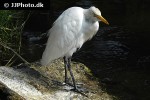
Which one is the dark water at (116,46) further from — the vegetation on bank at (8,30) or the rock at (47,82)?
the vegetation on bank at (8,30)

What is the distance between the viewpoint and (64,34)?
5535 mm

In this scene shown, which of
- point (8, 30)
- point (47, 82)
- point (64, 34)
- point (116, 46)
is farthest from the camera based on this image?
point (116, 46)

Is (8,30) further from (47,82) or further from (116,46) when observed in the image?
(116,46)

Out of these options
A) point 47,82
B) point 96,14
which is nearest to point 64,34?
point 96,14

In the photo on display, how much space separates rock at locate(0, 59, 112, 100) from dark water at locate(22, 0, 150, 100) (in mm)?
369

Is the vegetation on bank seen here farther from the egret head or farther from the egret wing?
the egret head

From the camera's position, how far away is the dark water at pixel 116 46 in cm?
681

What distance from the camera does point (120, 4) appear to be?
10.9m

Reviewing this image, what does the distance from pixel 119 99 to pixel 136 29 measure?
3.76 metres

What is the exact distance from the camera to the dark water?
22.3 ft

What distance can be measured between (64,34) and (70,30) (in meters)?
0.10

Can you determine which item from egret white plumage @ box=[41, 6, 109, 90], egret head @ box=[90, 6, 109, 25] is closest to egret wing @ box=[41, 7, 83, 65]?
egret white plumage @ box=[41, 6, 109, 90]

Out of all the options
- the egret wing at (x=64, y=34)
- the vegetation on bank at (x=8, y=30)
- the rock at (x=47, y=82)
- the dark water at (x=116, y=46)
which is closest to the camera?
the rock at (x=47, y=82)

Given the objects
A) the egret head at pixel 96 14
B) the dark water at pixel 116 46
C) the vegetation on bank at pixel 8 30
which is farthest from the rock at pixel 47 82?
the egret head at pixel 96 14
